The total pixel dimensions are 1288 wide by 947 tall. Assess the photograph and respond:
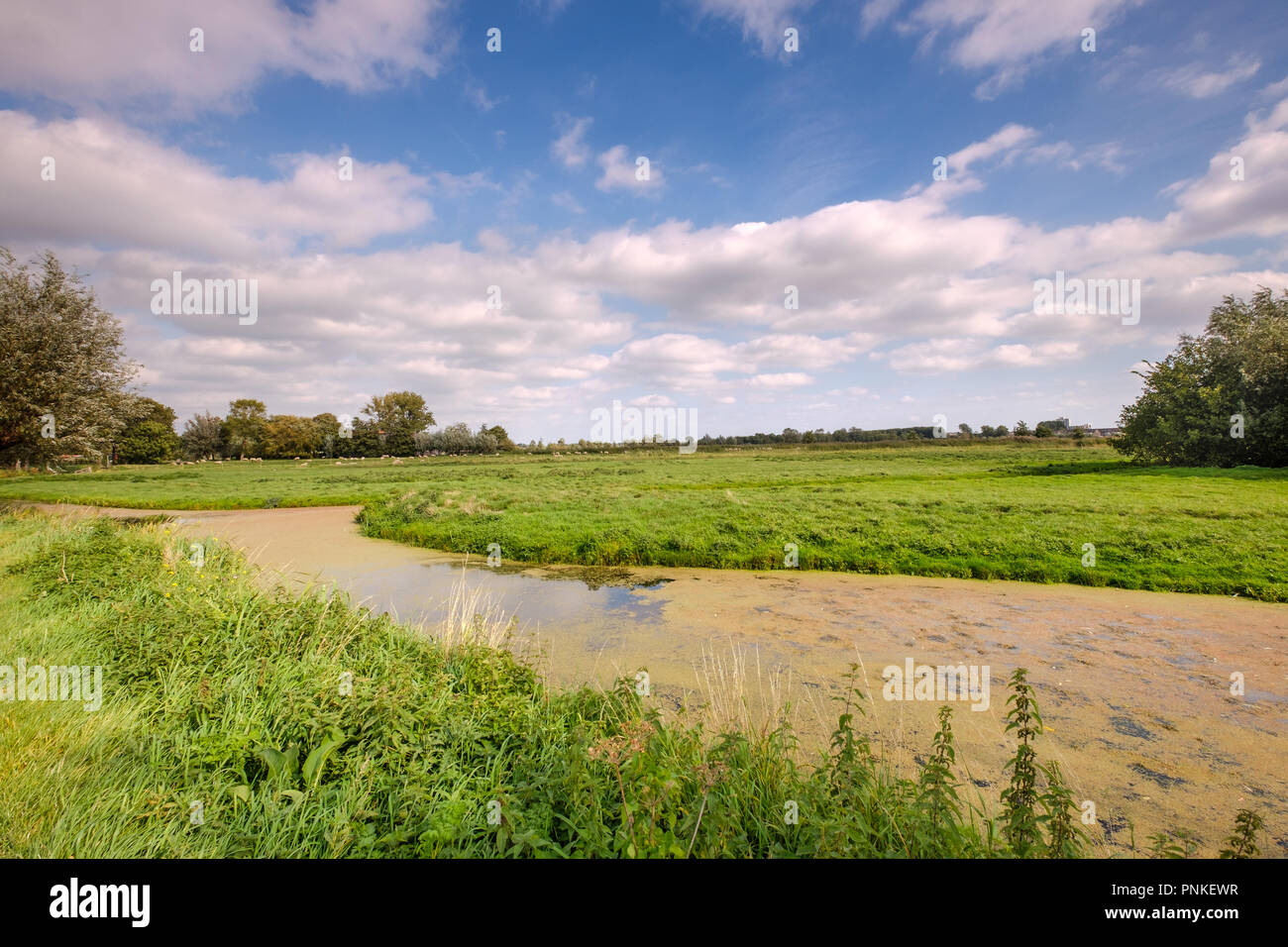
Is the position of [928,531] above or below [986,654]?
above

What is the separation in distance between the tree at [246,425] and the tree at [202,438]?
271cm

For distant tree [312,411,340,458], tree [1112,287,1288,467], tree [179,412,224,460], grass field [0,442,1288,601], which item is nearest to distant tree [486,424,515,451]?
distant tree [312,411,340,458]

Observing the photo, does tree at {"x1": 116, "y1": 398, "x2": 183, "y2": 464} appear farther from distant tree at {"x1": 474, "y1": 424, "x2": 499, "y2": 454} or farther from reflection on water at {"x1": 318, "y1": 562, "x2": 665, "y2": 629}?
reflection on water at {"x1": 318, "y1": 562, "x2": 665, "y2": 629}

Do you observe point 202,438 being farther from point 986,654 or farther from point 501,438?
point 986,654

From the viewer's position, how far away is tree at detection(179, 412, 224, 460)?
10612 centimetres

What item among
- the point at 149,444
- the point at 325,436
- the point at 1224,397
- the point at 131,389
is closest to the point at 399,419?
the point at 325,436

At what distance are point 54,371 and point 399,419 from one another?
11152 cm

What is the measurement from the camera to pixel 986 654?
29.3ft

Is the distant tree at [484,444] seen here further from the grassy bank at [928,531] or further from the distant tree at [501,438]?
the grassy bank at [928,531]

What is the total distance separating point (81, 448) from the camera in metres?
19.7

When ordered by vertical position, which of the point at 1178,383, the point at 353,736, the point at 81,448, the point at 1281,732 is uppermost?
the point at 1178,383
